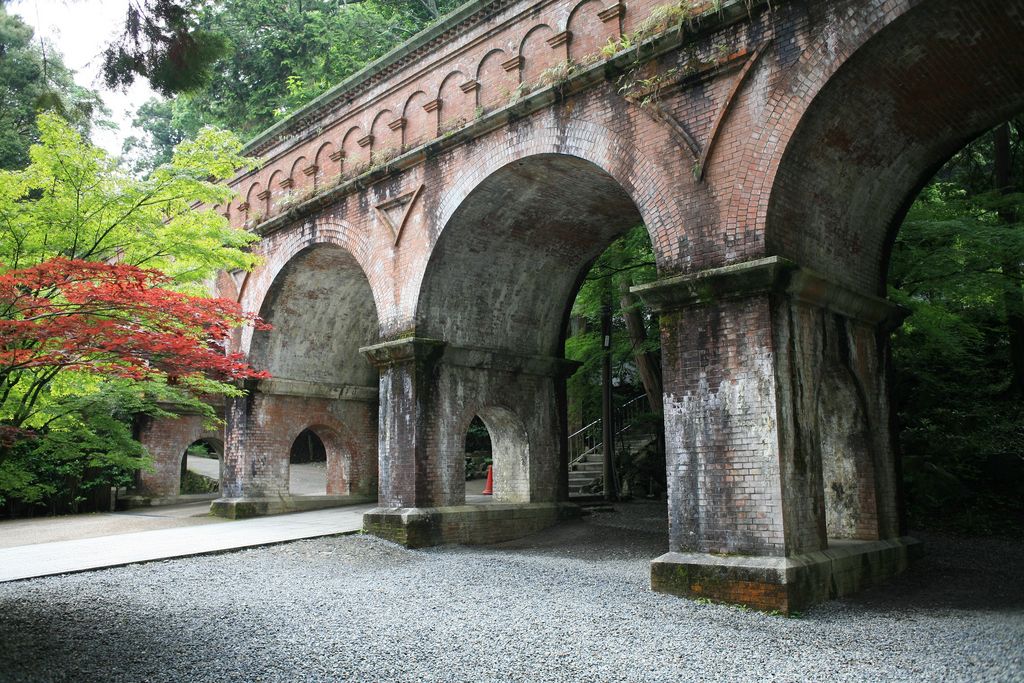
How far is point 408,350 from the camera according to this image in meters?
11.4

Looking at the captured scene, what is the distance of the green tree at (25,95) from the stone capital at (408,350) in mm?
5074

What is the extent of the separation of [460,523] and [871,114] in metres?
7.53

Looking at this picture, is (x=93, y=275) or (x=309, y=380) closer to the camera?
(x=93, y=275)

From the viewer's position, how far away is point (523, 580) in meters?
8.71

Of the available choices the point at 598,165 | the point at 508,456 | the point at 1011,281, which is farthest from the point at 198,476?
the point at 1011,281

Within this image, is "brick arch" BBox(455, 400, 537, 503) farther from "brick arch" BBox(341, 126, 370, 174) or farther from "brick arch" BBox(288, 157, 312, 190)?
"brick arch" BBox(288, 157, 312, 190)

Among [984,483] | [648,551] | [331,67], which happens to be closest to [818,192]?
[648,551]

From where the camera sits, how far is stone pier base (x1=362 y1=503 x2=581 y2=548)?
36.1ft

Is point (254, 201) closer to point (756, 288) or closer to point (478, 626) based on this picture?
point (756, 288)

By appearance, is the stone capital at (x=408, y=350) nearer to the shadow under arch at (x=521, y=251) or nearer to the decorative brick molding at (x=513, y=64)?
the shadow under arch at (x=521, y=251)

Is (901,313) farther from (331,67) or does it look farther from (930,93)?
(331,67)

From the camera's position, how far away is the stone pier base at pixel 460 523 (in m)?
11.0

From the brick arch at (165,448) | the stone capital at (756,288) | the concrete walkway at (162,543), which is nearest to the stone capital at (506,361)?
the concrete walkway at (162,543)

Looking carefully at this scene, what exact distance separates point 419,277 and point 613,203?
3.04m
